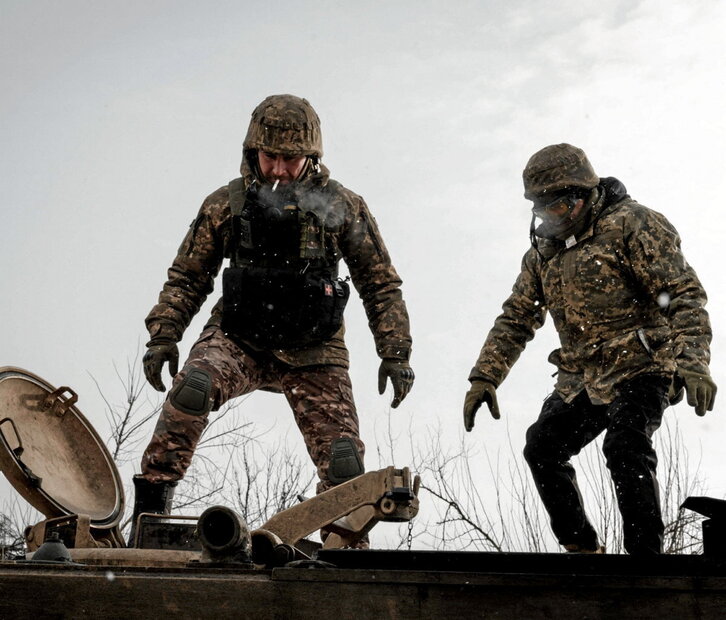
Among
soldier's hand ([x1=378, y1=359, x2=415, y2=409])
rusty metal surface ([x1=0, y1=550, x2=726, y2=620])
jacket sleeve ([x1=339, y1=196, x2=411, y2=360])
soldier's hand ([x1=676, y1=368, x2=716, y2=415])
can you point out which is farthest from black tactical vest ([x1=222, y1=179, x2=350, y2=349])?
rusty metal surface ([x1=0, y1=550, x2=726, y2=620])

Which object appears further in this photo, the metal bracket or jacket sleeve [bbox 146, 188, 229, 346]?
jacket sleeve [bbox 146, 188, 229, 346]

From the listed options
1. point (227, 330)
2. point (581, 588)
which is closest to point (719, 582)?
point (581, 588)

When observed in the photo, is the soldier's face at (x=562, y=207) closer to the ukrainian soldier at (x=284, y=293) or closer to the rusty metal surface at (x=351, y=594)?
the ukrainian soldier at (x=284, y=293)

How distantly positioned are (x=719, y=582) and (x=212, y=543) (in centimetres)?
120

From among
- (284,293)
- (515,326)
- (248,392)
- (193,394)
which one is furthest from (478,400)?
(193,394)

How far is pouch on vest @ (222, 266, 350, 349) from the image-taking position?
4.68 metres

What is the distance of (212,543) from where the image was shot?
7.64ft

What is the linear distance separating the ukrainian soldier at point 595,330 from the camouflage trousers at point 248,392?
2.31ft

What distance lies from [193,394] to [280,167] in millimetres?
1319

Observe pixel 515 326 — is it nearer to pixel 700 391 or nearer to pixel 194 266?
pixel 700 391

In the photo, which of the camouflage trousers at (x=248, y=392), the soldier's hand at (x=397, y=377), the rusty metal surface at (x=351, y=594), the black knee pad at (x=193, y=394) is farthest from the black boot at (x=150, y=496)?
the rusty metal surface at (x=351, y=594)

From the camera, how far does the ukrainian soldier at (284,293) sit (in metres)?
4.64

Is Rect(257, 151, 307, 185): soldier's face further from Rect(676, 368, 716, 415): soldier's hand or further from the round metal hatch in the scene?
Rect(676, 368, 716, 415): soldier's hand

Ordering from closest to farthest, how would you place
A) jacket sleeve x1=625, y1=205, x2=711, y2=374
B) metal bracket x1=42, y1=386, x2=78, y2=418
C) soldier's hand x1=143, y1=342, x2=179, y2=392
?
jacket sleeve x1=625, y1=205, x2=711, y2=374 → metal bracket x1=42, y1=386, x2=78, y2=418 → soldier's hand x1=143, y1=342, x2=179, y2=392
